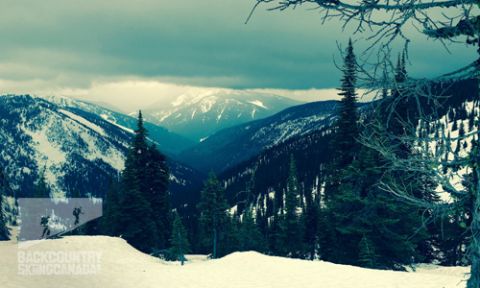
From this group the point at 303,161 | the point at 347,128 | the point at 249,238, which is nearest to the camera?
the point at 347,128

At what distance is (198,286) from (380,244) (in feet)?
47.8

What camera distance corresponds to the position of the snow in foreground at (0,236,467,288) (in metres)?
14.9

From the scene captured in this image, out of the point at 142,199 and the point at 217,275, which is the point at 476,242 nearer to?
the point at 217,275

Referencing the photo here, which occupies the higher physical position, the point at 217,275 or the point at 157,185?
the point at 157,185

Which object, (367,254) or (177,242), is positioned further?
(177,242)

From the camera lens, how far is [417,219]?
26.8m

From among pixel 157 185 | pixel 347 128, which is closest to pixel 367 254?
pixel 347 128

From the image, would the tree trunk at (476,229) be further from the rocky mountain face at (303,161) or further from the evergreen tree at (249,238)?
the rocky mountain face at (303,161)

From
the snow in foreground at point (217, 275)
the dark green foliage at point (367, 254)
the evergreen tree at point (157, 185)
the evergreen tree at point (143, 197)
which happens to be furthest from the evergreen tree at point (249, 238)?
the snow in foreground at point (217, 275)

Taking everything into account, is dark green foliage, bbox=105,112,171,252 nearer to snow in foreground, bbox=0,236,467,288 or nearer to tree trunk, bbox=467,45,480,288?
snow in foreground, bbox=0,236,467,288

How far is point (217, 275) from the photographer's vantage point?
17906 mm

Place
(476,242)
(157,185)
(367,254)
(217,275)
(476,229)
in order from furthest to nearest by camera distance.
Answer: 1. (157,185)
2. (367,254)
3. (217,275)
4. (476,229)
5. (476,242)

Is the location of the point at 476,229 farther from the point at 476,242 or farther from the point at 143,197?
the point at 143,197

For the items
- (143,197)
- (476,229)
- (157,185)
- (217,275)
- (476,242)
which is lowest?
(217,275)
